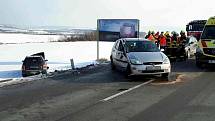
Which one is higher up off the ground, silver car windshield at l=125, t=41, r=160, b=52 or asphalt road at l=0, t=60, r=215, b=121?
silver car windshield at l=125, t=41, r=160, b=52

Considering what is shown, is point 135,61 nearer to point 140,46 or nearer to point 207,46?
point 140,46

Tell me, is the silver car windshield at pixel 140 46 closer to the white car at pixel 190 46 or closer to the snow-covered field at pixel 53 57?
the snow-covered field at pixel 53 57

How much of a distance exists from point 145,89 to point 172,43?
12.7 metres

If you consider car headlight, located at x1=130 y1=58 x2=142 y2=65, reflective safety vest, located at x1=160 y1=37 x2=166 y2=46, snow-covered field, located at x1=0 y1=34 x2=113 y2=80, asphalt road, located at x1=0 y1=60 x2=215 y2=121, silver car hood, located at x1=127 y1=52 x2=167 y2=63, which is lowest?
snow-covered field, located at x1=0 y1=34 x2=113 y2=80

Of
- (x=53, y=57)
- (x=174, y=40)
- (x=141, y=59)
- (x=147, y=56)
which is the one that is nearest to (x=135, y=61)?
(x=141, y=59)

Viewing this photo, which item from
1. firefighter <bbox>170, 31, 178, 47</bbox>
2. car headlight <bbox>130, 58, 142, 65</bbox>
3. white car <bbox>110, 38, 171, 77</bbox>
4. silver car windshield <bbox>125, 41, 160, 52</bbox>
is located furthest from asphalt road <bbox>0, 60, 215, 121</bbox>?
firefighter <bbox>170, 31, 178, 47</bbox>

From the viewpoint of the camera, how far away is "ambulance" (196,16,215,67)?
19938 millimetres

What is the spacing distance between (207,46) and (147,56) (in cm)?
452

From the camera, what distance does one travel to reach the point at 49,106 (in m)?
10.9

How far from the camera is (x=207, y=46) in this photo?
2009 cm

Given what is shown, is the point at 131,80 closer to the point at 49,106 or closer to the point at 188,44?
the point at 49,106

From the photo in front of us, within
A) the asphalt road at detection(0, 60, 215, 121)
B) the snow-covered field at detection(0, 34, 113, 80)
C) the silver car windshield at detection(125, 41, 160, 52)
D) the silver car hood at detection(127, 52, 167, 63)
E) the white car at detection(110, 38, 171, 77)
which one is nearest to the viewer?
the asphalt road at detection(0, 60, 215, 121)

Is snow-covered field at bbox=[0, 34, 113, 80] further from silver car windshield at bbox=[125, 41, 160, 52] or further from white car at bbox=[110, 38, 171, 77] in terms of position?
silver car windshield at bbox=[125, 41, 160, 52]

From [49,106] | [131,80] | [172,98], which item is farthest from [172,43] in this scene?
[49,106]
